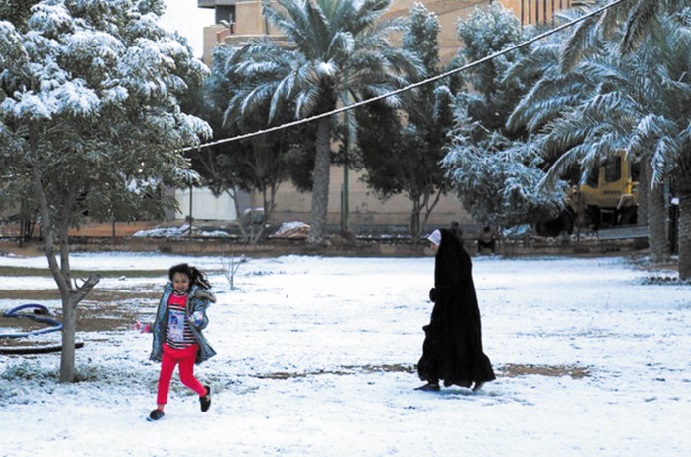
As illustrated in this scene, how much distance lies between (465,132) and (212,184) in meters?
11.5

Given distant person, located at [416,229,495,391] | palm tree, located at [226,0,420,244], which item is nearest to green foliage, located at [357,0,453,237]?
palm tree, located at [226,0,420,244]

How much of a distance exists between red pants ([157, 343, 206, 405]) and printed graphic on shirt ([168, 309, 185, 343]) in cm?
8

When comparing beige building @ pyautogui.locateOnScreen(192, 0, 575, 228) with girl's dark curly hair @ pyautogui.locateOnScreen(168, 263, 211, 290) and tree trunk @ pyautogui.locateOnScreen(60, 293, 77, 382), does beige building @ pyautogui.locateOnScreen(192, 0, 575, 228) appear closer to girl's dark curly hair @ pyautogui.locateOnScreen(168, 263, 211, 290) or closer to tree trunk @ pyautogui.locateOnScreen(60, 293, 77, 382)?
tree trunk @ pyautogui.locateOnScreen(60, 293, 77, 382)

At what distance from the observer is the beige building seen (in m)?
53.2

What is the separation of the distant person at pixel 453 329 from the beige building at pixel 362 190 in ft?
134

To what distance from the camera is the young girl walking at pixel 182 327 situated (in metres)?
8.92

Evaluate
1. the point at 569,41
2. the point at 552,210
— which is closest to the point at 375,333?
the point at 569,41

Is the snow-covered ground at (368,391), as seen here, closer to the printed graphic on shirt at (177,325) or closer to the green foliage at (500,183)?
the printed graphic on shirt at (177,325)

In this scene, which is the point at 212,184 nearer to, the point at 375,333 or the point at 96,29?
the point at 375,333

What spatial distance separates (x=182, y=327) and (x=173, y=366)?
0.97ft

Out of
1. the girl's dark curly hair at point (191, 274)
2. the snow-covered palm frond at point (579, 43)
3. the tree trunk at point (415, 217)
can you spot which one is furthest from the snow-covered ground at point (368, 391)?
the tree trunk at point (415, 217)

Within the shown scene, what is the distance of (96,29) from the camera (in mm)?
10758

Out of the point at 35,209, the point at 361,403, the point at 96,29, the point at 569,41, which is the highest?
the point at 569,41

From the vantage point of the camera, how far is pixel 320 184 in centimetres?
4194
